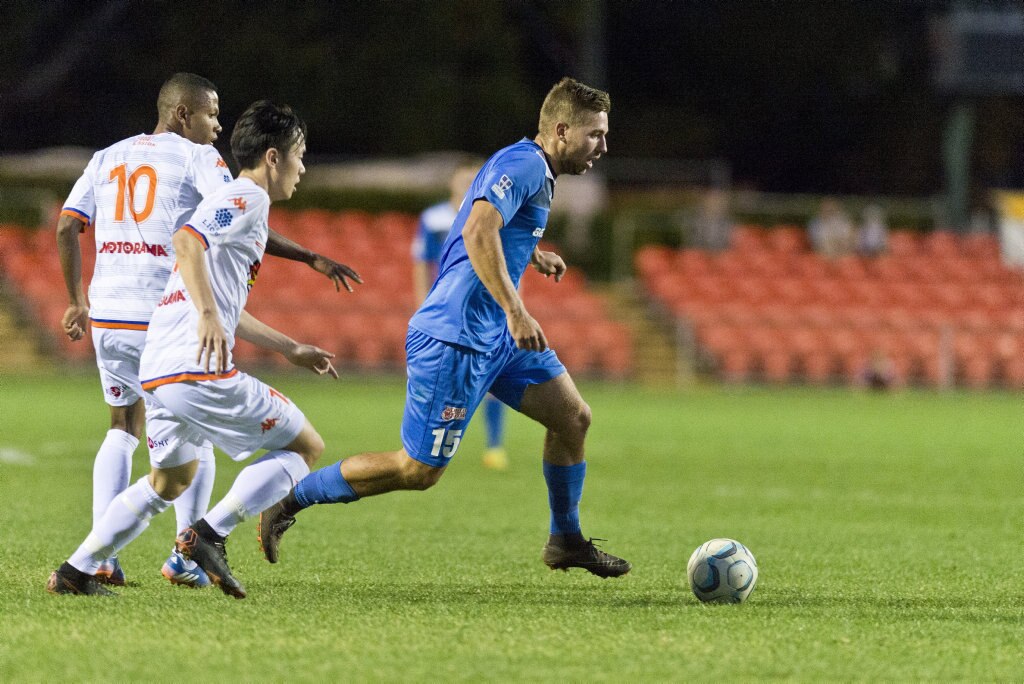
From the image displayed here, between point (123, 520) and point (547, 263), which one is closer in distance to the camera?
point (123, 520)

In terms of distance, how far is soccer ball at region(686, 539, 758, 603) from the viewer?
5547 millimetres

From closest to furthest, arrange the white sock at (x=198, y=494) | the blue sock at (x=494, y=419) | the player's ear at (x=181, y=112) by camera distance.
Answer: the player's ear at (x=181, y=112)
the white sock at (x=198, y=494)
the blue sock at (x=494, y=419)

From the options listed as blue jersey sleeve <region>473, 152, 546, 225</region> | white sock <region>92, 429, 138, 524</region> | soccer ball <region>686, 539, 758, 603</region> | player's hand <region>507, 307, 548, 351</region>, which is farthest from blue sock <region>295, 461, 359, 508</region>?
soccer ball <region>686, 539, 758, 603</region>

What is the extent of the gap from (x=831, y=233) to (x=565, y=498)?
2330 centimetres

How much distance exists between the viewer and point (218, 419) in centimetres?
513

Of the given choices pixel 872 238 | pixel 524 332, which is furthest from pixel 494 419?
pixel 872 238

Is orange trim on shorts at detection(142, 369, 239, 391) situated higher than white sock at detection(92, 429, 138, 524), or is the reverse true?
orange trim on shorts at detection(142, 369, 239, 391)

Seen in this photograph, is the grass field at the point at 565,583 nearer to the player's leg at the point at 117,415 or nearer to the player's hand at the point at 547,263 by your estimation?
the player's leg at the point at 117,415

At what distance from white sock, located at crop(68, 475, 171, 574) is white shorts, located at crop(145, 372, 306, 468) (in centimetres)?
13

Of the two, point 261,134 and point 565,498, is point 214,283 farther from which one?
point 565,498

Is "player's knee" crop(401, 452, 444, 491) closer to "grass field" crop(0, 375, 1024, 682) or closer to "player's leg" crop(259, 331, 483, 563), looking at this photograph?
"player's leg" crop(259, 331, 483, 563)

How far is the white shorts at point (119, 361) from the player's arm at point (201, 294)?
30.7 inches

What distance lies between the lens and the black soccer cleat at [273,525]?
18.8ft

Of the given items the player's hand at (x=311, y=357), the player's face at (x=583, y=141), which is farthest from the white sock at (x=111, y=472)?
the player's face at (x=583, y=141)
